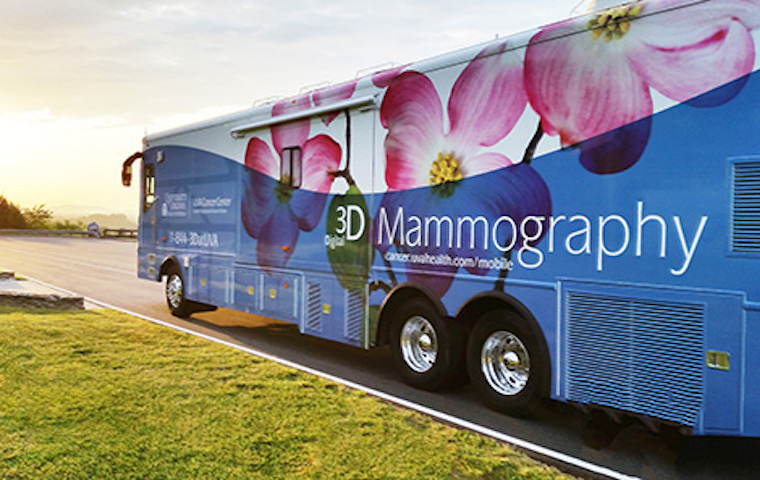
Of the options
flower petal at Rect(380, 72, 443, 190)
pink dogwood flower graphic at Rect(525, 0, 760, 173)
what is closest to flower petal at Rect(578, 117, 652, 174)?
pink dogwood flower graphic at Rect(525, 0, 760, 173)

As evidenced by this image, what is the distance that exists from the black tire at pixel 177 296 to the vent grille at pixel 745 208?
28.5 ft

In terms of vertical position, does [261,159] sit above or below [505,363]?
above

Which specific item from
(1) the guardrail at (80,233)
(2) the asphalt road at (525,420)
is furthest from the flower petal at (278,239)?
(1) the guardrail at (80,233)

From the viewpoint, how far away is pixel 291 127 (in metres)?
8.22

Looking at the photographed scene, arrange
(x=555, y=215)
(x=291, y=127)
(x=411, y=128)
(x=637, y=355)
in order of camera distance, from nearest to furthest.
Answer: (x=637, y=355) → (x=555, y=215) → (x=411, y=128) → (x=291, y=127)

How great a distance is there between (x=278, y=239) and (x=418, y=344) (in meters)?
2.75

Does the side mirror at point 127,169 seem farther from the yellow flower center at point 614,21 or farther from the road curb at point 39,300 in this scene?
the yellow flower center at point 614,21

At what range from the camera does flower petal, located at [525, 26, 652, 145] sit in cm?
481

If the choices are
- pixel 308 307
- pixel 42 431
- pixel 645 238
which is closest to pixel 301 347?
pixel 308 307

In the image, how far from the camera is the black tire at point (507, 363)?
539cm

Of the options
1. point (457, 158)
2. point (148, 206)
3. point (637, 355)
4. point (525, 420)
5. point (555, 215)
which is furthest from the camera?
point (148, 206)

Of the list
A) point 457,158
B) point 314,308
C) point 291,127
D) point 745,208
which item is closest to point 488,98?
point 457,158

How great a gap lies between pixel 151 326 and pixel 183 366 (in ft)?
9.24

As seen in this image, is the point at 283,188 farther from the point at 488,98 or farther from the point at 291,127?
the point at 488,98
